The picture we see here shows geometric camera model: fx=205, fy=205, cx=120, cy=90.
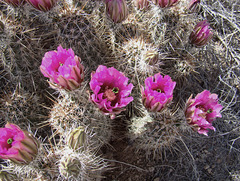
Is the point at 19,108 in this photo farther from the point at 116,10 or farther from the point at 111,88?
the point at 116,10

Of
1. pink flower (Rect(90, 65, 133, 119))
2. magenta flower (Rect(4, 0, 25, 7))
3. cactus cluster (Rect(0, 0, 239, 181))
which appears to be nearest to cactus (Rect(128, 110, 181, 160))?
Result: cactus cluster (Rect(0, 0, 239, 181))

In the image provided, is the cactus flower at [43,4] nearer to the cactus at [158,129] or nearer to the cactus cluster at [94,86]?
the cactus cluster at [94,86]

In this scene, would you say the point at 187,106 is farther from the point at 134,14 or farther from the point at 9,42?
the point at 9,42

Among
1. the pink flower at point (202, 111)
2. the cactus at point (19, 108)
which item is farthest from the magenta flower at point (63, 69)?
the pink flower at point (202, 111)

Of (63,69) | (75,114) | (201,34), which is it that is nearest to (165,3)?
(201,34)

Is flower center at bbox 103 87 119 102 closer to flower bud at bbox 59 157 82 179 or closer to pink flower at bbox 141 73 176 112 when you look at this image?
pink flower at bbox 141 73 176 112

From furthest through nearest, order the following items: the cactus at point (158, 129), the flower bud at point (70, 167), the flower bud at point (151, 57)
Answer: the cactus at point (158, 129) → the flower bud at point (151, 57) → the flower bud at point (70, 167)
